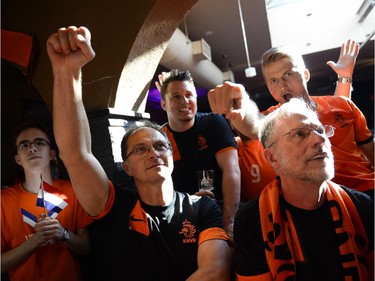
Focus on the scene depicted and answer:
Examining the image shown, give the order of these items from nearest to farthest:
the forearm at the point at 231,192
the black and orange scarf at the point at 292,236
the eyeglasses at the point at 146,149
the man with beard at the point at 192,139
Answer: the black and orange scarf at the point at 292,236, the eyeglasses at the point at 146,149, the forearm at the point at 231,192, the man with beard at the point at 192,139

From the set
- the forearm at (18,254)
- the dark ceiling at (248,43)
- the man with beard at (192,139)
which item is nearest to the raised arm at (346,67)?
the dark ceiling at (248,43)

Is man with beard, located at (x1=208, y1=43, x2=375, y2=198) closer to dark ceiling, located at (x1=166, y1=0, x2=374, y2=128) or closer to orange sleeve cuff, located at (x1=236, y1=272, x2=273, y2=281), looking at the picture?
orange sleeve cuff, located at (x1=236, y1=272, x2=273, y2=281)

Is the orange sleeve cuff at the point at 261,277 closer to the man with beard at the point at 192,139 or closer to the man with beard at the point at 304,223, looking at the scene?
the man with beard at the point at 304,223

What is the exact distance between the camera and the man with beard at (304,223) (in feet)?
3.62

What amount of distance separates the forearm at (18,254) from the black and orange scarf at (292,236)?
3.47ft

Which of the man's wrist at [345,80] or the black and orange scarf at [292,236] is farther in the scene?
the man's wrist at [345,80]

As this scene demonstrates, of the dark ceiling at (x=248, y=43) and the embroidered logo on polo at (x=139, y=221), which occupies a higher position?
the dark ceiling at (x=248, y=43)

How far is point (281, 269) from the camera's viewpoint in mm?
1091

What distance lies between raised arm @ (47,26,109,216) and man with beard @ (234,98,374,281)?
0.68m

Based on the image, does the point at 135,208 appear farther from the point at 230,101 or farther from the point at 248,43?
the point at 248,43

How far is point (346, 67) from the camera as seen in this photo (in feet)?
6.90

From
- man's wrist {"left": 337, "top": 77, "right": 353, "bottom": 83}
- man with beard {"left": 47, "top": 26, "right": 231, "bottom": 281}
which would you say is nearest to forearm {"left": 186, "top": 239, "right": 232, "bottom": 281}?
man with beard {"left": 47, "top": 26, "right": 231, "bottom": 281}

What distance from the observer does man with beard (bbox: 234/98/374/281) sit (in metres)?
1.10

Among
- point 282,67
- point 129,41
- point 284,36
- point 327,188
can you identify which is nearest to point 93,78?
point 129,41
